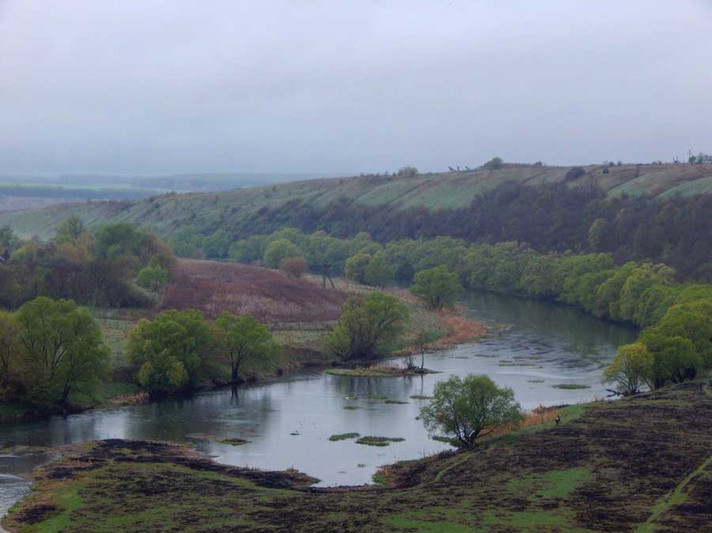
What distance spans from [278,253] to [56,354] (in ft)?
257

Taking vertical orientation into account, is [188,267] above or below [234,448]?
above

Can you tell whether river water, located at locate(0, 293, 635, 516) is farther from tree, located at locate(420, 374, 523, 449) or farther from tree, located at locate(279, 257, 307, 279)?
tree, located at locate(279, 257, 307, 279)

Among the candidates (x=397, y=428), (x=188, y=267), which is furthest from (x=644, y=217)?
(x=397, y=428)

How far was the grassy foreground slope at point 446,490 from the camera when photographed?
35.1 meters

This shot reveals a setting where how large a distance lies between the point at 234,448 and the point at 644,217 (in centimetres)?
9459

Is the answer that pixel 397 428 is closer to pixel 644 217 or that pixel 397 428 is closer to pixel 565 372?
pixel 565 372

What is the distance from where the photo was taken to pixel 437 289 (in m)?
99.2

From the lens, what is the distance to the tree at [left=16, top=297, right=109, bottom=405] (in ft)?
187

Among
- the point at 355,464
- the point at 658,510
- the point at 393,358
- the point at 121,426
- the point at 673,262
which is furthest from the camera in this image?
the point at 673,262

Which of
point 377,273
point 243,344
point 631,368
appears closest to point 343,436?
point 243,344

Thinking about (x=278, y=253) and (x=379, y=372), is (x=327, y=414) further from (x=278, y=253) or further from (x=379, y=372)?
(x=278, y=253)

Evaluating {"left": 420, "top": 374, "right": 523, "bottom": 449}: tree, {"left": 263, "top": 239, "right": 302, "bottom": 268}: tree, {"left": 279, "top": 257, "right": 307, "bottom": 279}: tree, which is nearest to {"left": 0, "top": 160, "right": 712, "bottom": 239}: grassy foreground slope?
{"left": 263, "top": 239, "right": 302, "bottom": 268}: tree

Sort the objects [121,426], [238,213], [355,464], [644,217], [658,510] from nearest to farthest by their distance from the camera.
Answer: [658,510] < [355,464] < [121,426] < [644,217] < [238,213]

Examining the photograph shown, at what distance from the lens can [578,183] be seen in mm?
164125
